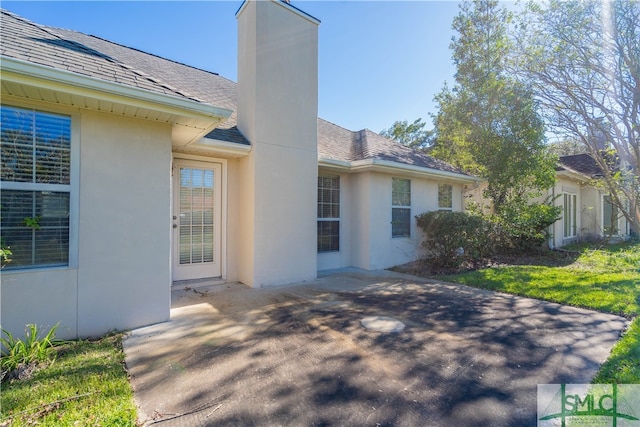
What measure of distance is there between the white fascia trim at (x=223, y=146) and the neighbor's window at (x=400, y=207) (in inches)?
183

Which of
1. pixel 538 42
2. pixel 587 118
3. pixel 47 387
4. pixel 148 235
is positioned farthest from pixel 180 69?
pixel 587 118

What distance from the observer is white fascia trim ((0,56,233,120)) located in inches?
118

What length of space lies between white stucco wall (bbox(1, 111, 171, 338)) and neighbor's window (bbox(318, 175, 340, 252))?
4.44m

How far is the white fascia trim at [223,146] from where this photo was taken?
569cm

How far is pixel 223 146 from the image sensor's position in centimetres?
595

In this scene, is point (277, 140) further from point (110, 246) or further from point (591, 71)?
point (591, 71)

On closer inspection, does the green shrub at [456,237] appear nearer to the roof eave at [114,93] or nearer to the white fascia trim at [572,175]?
the white fascia trim at [572,175]

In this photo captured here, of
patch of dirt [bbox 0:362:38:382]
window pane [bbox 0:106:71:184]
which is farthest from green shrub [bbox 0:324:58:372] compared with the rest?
window pane [bbox 0:106:71:184]

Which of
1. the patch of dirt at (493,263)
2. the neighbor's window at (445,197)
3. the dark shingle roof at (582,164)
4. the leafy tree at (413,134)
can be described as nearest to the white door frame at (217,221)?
the patch of dirt at (493,263)

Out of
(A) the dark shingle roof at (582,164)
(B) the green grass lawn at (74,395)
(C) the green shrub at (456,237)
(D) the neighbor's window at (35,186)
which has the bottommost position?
(B) the green grass lawn at (74,395)

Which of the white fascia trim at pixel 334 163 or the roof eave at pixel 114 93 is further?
the white fascia trim at pixel 334 163

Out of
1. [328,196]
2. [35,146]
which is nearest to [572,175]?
[328,196]

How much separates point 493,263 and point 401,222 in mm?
3208

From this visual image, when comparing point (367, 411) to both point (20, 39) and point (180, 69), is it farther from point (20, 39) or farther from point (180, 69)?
point (180, 69)
